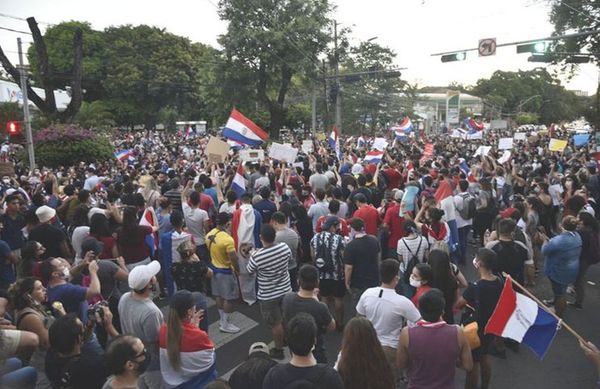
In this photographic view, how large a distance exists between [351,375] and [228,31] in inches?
1304

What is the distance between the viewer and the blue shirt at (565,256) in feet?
20.6

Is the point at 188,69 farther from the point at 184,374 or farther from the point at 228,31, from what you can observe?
the point at 184,374

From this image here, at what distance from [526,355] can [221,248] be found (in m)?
4.09

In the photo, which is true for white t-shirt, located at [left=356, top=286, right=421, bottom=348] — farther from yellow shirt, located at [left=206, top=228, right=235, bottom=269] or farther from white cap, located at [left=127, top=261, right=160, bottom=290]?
yellow shirt, located at [left=206, top=228, right=235, bottom=269]

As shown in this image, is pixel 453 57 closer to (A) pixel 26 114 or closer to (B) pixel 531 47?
(B) pixel 531 47

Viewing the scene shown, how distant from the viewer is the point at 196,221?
24.9ft

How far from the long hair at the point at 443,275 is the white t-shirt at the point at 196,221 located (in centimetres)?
401

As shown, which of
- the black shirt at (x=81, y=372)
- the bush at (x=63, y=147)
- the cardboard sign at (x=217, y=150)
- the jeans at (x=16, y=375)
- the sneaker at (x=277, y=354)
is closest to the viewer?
the black shirt at (x=81, y=372)

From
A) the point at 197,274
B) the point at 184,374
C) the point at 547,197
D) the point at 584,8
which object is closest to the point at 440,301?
the point at 184,374

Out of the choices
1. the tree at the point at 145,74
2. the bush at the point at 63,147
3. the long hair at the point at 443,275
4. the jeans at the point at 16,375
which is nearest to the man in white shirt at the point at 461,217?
the long hair at the point at 443,275

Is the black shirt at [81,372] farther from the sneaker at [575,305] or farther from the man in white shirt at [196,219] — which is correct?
the sneaker at [575,305]

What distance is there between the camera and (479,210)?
9.23 m

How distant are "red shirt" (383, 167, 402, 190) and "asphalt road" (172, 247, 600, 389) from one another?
4950 millimetres

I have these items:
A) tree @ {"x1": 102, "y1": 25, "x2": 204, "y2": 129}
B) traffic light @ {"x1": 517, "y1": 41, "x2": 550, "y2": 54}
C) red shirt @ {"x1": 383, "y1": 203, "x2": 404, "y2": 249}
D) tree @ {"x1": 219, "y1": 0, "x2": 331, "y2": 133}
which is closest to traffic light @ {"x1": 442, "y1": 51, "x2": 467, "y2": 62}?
traffic light @ {"x1": 517, "y1": 41, "x2": 550, "y2": 54}
